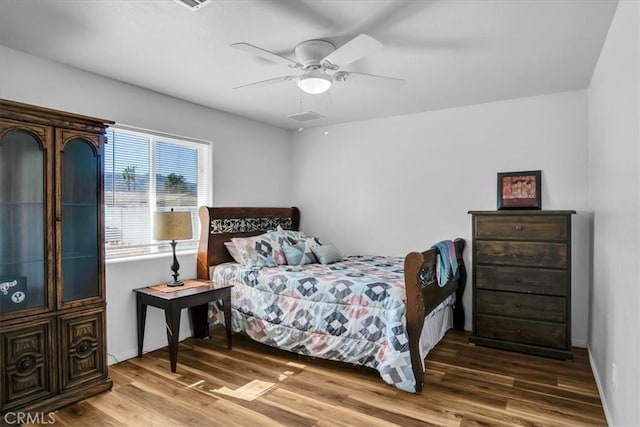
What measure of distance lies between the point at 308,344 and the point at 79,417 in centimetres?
163

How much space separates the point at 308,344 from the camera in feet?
10.4

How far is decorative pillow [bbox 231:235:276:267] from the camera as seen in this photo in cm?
385

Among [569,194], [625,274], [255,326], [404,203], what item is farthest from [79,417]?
[569,194]

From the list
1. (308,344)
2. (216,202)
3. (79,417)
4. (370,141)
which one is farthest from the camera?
(370,141)

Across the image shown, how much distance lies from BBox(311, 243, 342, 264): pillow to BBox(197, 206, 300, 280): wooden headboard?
0.86 m

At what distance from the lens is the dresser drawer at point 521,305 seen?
10.7 feet

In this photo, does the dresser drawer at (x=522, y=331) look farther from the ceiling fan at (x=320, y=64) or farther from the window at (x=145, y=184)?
the window at (x=145, y=184)

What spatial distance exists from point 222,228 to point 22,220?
1.91 metres

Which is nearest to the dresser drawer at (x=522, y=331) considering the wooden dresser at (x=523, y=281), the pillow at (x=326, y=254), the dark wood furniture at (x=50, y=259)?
the wooden dresser at (x=523, y=281)

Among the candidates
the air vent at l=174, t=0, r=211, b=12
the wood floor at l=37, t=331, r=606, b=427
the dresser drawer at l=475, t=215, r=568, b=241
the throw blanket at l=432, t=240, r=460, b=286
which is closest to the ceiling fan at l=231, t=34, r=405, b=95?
the air vent at l=174, t=0, r=211, b=12

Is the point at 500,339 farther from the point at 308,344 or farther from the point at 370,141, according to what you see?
the point at 370,141

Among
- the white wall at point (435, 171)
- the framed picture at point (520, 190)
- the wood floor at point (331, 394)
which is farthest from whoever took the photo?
the framed picture at point (520, 190)

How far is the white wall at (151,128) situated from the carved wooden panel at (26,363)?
76cm

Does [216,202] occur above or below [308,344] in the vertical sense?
above
